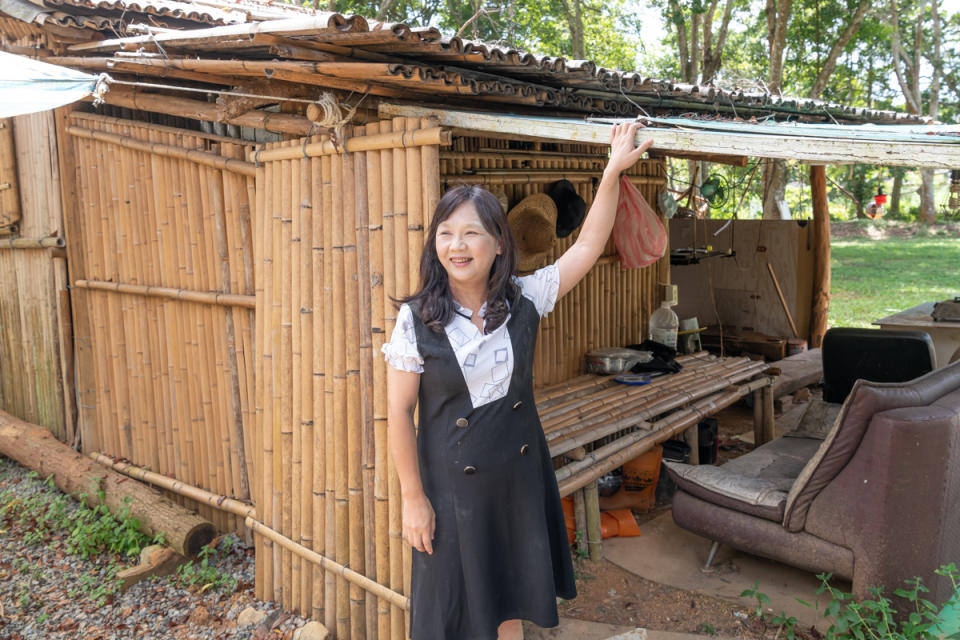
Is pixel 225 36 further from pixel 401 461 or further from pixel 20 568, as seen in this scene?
pixel 20 568

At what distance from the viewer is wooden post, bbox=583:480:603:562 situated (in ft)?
13.8

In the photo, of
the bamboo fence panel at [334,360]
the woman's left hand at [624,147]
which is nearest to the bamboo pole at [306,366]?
the bamboo fence panel at [334,360]

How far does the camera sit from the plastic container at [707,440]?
5.52m

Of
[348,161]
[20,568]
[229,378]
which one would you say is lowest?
[20,568]

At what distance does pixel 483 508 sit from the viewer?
95.2 inches

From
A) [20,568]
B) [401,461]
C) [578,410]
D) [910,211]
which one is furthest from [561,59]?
[910,211]

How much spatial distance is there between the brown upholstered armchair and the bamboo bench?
76 cm

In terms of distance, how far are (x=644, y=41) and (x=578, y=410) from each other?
18.5m

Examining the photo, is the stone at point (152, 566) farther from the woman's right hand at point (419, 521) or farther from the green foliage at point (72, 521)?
the woman's right hand at point (419, 521)

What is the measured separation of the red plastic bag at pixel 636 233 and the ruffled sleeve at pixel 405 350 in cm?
333

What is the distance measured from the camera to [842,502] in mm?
3369

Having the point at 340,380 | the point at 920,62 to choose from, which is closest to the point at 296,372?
the point at 340,380

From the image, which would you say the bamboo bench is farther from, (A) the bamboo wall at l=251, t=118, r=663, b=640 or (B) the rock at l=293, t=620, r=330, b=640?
(B) the rock at l=293, t=620, r=330, b=640

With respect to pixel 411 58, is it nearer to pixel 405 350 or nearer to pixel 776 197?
pixel 405 350
